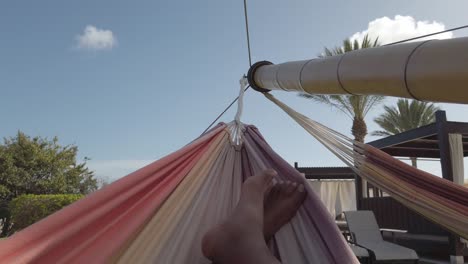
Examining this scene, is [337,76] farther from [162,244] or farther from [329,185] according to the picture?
[329,185]

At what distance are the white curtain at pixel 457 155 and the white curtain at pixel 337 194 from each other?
19.7 ft

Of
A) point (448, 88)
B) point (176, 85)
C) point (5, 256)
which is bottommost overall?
point (5, 256)

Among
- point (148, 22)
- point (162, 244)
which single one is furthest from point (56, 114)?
point (162, 244)

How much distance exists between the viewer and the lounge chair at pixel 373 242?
142 inches

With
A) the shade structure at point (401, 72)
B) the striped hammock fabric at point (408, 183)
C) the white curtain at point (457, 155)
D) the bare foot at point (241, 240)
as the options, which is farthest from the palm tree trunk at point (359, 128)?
the bare foot at point (241, 240)

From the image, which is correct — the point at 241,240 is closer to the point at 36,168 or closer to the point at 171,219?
the point at 171,219

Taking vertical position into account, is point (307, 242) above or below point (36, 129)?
below

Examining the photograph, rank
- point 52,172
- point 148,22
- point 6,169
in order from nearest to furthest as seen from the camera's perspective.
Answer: point 148,22 < point 6,169 < point 52,172

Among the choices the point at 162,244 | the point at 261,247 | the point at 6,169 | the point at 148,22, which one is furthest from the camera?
the point at 6,169

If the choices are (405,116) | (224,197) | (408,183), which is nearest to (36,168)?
(405,116)

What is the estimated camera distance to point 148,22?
194 inches

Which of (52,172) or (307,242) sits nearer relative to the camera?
(307,242)

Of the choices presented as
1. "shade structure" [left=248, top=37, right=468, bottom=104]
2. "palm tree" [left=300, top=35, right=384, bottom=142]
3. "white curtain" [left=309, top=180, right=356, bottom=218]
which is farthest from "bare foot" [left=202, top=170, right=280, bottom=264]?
"white curtain" [left=309, top=180, right=356, bottom=218]

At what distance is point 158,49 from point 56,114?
7.66 m
